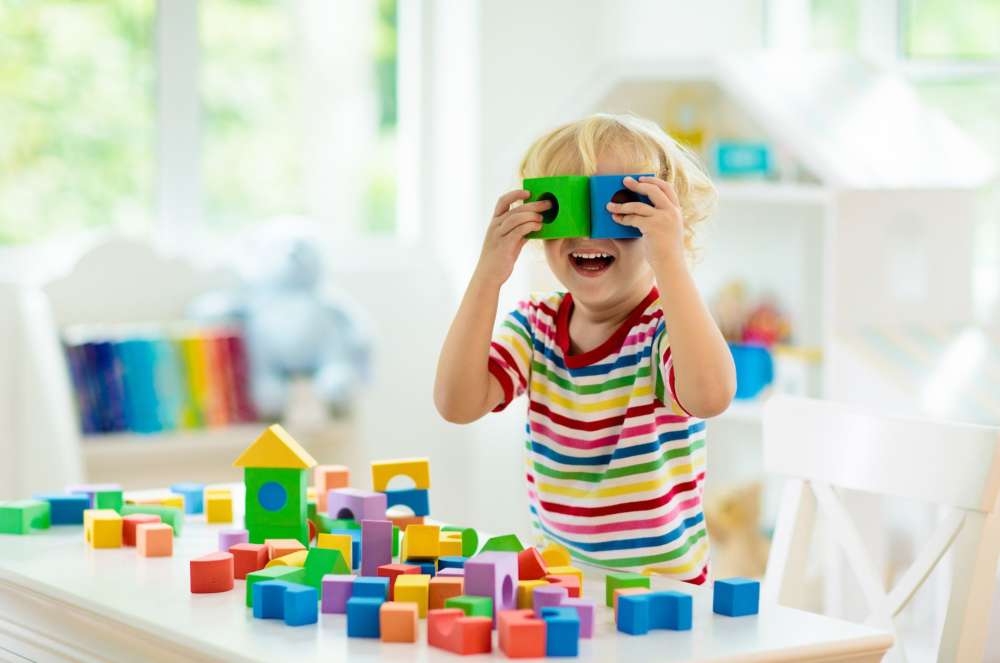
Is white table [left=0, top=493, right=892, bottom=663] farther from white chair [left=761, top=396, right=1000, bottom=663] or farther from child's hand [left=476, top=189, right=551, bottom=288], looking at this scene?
child's hand [left=476, top=189, right=551, bottom=288]

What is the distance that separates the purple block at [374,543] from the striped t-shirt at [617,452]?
0.87 feet

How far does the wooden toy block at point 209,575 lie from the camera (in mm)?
1079

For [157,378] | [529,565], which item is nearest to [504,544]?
[529,565]

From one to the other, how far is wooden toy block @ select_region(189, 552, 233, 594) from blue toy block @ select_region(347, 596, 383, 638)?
180 mm

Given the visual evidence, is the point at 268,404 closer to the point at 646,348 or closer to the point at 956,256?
the point at 956,256

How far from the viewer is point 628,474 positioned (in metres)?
1.31

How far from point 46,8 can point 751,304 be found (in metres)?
1.54

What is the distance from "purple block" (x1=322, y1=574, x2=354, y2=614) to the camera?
3.30 ft

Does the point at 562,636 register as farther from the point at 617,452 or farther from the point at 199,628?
the point at 617,452

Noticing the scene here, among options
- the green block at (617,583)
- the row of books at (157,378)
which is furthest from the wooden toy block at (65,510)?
the row of books at (157,378)

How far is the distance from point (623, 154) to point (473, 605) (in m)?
0.51

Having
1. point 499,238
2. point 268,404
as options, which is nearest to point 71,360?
point 268,404

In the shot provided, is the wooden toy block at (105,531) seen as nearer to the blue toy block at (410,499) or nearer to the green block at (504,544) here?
the blue toy block at (410,499)

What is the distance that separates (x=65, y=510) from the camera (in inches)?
54.2
